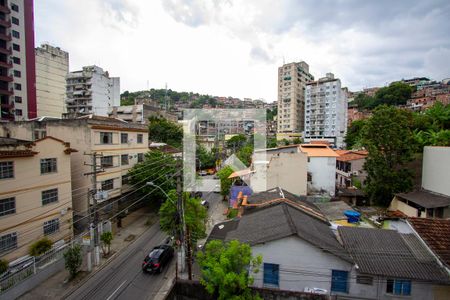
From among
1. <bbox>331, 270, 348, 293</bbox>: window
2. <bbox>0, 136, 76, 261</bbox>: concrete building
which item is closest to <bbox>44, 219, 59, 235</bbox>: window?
<bbox>0, 136, 76, 261</bbox>: concrete building

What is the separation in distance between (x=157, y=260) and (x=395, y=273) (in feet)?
39.1

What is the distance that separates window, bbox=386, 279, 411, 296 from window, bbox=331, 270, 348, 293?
1.55 m

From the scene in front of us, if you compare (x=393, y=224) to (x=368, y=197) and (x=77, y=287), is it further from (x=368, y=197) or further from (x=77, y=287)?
(x=77, y=287)

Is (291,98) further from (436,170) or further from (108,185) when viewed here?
→ (108,185)

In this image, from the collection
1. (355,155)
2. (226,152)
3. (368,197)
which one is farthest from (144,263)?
(226,152)

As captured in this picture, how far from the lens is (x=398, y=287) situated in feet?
31.4

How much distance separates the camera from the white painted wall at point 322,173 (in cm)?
2542

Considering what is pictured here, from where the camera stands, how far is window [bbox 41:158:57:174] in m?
15.6

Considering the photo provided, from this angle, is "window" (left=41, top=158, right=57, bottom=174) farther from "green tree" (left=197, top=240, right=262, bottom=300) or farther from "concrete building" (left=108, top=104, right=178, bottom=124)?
A: "concrete building" (left=108, top=104, right=178, bottom=124)

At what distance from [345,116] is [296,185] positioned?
2219 inches

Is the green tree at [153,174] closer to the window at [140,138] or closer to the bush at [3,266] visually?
the window at [140,138]

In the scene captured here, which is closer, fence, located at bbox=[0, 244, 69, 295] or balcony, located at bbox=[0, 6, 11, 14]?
fence, located at bbox=[0, 244, 69, 295]

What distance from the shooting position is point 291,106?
249ft

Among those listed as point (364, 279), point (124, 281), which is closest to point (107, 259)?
point (124, 281)
